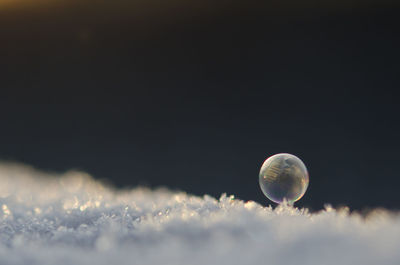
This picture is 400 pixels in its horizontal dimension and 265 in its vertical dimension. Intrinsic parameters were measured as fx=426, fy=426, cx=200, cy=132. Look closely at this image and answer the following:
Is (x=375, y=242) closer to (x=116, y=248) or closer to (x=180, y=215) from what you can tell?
(x=180, y=215)

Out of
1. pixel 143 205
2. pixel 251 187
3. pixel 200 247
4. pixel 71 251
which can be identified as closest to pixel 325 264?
pixel 200 247

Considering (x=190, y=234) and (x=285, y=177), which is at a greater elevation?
(x=285, y=177)

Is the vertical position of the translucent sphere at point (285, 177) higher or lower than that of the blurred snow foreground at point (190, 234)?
higher

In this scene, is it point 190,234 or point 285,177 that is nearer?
point 190,234

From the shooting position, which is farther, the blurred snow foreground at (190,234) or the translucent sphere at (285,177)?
the translucent sphere at (285,177)
